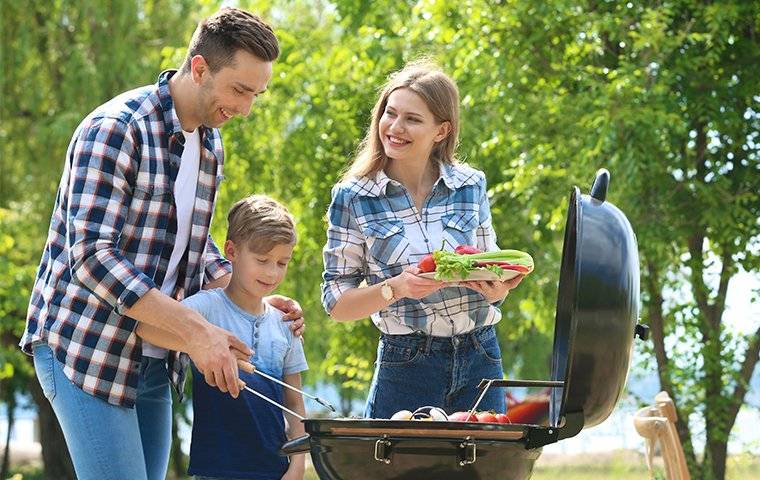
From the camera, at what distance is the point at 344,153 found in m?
10.6

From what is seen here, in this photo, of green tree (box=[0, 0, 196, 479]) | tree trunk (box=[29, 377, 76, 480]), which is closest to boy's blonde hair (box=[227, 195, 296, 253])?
green tree (box=[0, 0, 196, 479])

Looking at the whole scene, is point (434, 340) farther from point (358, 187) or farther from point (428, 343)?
point (358, 187)

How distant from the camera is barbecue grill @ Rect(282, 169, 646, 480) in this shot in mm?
2730

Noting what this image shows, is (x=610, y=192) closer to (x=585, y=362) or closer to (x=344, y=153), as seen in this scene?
(x=344, y=153)

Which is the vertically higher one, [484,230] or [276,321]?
[484,230]

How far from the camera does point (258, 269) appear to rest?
3707 millimetres

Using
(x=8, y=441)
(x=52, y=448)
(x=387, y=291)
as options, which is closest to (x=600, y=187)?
(x=387, y=291)

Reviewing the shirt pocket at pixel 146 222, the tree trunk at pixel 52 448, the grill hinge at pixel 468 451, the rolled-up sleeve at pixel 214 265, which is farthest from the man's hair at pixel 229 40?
the tree trunk at pixel 52 448

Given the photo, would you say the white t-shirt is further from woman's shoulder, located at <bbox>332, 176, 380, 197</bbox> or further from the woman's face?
the woman's face

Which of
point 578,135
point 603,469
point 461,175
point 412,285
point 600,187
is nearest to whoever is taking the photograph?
point 600,187

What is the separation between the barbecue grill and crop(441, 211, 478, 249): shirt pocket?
730 mm

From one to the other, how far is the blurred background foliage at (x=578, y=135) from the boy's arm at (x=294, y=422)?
451cm

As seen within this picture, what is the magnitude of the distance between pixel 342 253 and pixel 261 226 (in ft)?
0.87

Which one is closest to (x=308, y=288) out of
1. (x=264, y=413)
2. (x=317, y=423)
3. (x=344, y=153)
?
(x=344, y=153)
